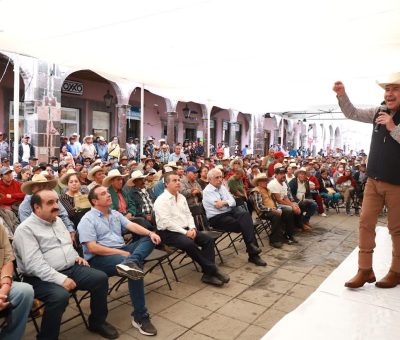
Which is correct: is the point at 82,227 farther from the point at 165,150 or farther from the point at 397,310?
the point at 165,150

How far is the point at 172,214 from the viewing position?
4.10m

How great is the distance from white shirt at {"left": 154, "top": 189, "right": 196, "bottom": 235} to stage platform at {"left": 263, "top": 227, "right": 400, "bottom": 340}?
81.4 inches

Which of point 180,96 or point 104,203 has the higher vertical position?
point 180,96

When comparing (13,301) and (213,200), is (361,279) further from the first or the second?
(213,200)

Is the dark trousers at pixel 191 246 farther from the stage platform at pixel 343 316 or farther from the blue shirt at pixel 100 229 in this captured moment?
the stage platform at pixel 343 316

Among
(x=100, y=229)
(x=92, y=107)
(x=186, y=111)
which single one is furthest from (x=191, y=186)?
(x=186, y=111)

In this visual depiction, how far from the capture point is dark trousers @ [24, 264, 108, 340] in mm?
2525

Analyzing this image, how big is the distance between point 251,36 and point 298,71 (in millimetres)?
2445

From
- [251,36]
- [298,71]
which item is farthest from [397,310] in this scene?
[298,71]

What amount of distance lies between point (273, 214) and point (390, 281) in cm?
353

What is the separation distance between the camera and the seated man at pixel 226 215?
15.7 feet

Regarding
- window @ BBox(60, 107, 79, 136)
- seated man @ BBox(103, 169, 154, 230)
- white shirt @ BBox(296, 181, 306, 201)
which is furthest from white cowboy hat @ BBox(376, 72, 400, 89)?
window @ BBox(60, 107, 79, 136)

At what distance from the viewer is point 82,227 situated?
3.28 m

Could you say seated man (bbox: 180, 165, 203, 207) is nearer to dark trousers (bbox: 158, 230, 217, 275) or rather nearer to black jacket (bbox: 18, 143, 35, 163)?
dark trousers (bbox: 158, 230, 217, 275)
